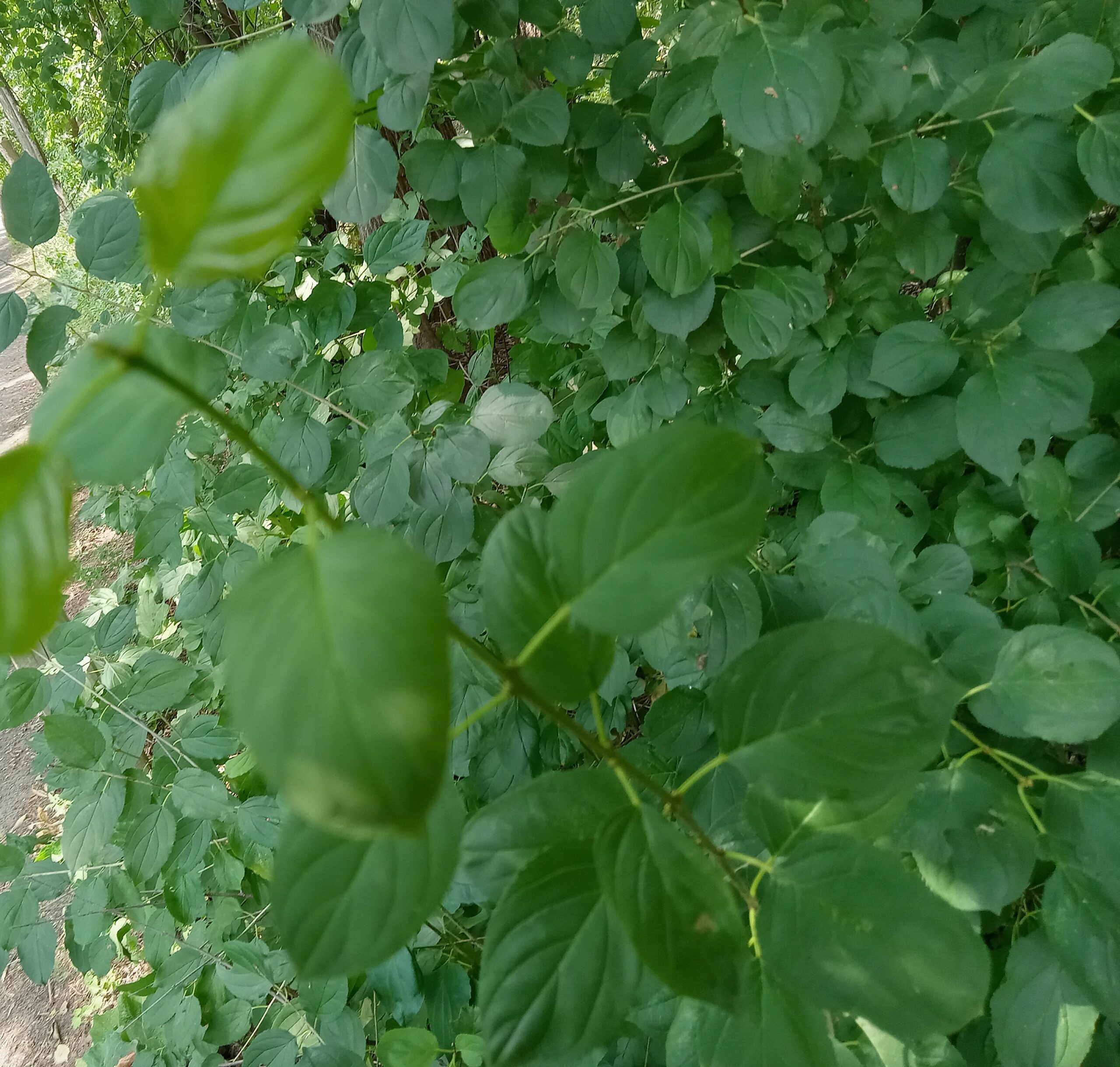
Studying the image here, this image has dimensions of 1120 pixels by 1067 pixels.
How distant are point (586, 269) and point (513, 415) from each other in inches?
7.7

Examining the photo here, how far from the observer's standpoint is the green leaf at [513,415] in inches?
32.0

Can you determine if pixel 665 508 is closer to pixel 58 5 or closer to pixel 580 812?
pixel 580 812

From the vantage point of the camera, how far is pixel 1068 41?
73 centimetres

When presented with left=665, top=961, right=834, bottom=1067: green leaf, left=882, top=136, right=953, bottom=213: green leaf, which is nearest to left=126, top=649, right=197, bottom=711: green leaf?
left=665, top=961, right=834, bottom=1067: green leaf

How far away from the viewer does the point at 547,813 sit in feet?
1.43

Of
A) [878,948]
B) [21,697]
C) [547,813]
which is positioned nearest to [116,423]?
[547,813]

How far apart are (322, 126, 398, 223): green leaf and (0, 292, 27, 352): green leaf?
1.18ft

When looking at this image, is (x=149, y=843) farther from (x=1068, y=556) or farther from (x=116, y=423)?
(x=1068, y=556)

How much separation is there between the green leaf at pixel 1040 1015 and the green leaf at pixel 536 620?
0.64m

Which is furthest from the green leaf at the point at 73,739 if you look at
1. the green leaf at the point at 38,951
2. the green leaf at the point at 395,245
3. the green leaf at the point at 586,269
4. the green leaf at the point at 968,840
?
the green leaf at the point at 968,840

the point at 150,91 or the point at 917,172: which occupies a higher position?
the point at 150,91

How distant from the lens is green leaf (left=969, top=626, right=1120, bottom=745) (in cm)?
61

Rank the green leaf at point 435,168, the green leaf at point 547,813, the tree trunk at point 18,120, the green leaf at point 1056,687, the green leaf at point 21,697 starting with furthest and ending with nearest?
the tree trunk at point 18,120 < the green leaf at point 21,697 < the green leaf at point 435,168 < the green leaf at point 1056,687 < the green leaf at point 547,813

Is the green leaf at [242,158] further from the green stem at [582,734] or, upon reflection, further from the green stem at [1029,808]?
the green stem at [1029,808]
